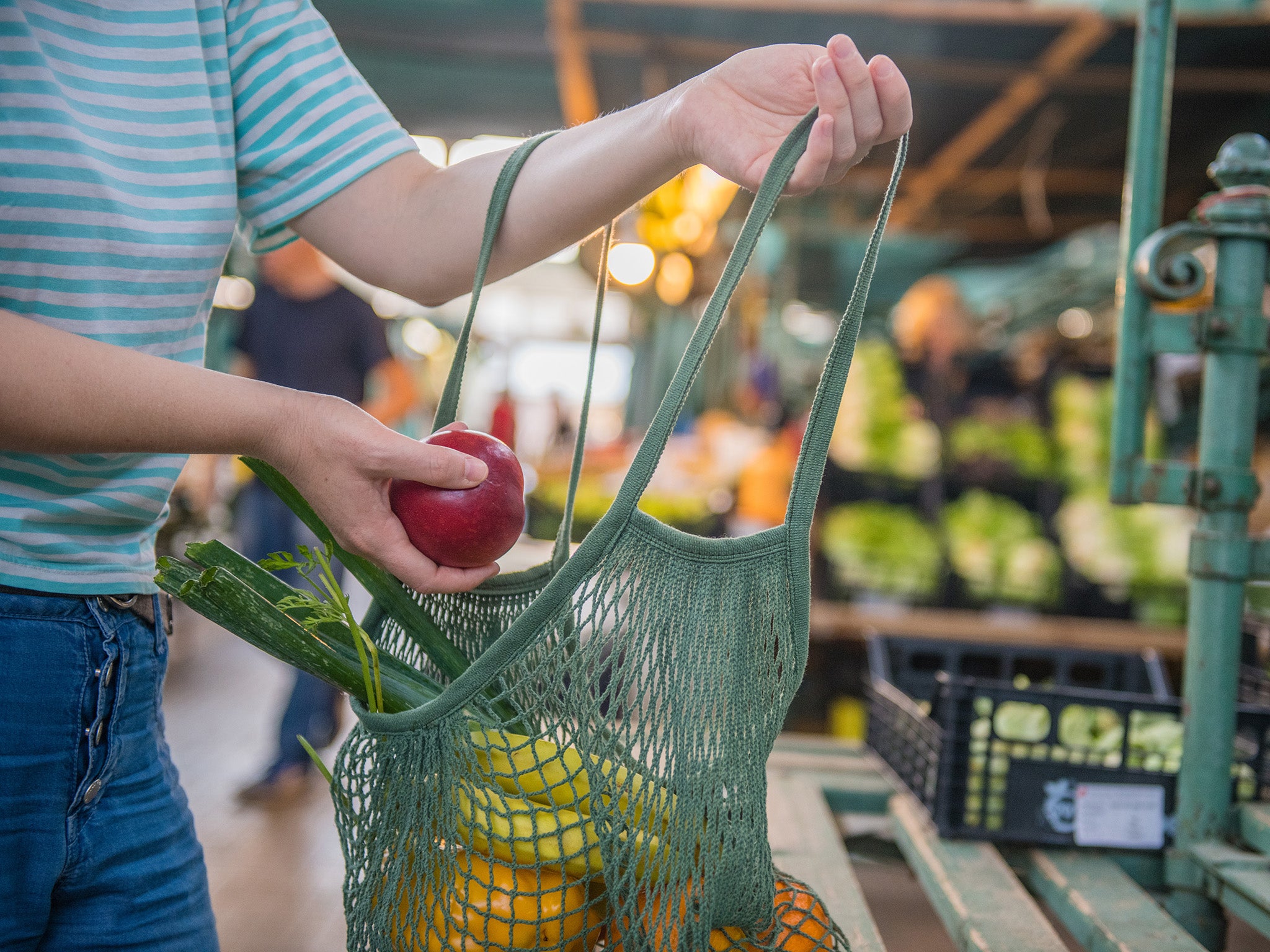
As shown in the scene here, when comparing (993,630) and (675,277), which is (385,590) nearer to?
(993,630)

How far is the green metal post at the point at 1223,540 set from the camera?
54.7 inches

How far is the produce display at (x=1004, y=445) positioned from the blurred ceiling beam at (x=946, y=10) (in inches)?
52.5

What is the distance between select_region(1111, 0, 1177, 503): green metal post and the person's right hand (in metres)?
1.03

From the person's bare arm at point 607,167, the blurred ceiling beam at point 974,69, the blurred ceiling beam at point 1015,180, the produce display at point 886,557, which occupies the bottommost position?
the produce display at point 886,557

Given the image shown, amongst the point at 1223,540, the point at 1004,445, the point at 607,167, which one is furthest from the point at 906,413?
the point at 607,167

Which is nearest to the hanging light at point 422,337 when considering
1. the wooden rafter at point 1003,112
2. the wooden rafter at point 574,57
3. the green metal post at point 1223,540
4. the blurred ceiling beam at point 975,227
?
the blurred ceiling beam at point 975,227

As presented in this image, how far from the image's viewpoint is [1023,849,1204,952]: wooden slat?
1.13 metres

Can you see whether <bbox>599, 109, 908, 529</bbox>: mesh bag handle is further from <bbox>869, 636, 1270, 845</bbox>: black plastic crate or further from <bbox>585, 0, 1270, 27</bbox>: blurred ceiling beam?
<bbox>585, 0, 1270, 27</bbox>: blurred ceiling beam

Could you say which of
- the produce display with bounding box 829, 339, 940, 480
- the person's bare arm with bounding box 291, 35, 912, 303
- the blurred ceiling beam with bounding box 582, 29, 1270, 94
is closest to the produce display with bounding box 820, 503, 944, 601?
the produce display with bounding box 829, 339, 940, 480

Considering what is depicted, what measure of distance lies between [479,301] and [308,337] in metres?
2.48

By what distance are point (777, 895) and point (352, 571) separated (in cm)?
51

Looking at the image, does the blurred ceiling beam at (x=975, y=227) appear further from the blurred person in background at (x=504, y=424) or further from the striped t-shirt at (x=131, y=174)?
the striped t-shirt at (x=131, y=174)

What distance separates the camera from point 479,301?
102 cm

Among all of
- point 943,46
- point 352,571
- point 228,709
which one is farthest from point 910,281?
point 352,571
